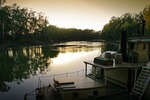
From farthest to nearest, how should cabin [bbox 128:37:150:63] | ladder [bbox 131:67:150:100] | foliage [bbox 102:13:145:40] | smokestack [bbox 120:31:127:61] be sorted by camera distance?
foliage [bbox 102:13:145:40]
smokestack [bbox 120:31:127:61]
cabin [bbox 128:37:150:63]
ladder [bbox 131:67:150:100]

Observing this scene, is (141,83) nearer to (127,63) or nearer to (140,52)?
(127,63)

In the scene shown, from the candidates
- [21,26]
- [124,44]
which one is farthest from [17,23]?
[124,44]

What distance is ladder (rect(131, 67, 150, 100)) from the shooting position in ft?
62.8

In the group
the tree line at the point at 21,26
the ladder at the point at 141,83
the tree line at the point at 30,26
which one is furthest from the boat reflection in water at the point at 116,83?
the tree line at the point at 21,26

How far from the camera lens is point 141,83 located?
19.5m

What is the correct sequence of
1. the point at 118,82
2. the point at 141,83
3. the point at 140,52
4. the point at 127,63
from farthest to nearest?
the point at 118,82 < the point at 140,52 < the point at 127,63 < the point at 141,83

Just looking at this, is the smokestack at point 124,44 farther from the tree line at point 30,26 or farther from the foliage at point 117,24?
the foliage at point 117,24

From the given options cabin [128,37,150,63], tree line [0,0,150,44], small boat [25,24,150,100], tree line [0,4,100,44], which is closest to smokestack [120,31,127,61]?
small boat [25,24,150,100]

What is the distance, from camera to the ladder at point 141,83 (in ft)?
62.8

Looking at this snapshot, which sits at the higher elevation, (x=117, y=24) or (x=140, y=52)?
(x=117, y=24)

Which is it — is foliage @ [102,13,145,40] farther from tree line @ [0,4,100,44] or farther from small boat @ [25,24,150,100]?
small boat @ [25,24,150,100]

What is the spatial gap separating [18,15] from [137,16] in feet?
226

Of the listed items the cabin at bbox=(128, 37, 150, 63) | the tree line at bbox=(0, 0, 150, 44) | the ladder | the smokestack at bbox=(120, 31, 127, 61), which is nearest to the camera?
the ladder

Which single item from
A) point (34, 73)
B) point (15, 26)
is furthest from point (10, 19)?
point (34, 73)
